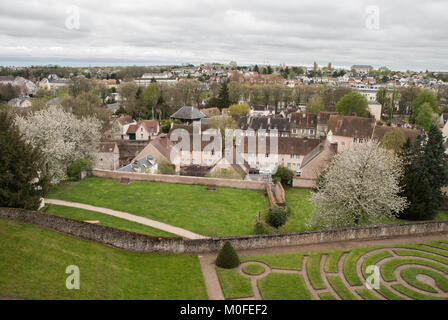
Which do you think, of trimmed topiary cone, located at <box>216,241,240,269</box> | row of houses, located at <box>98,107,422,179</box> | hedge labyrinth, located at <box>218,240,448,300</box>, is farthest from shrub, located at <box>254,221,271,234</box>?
row of houses, located at <box>98,107,422,179</box>

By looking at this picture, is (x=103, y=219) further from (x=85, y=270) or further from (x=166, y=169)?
Result: (x=166, y=169)

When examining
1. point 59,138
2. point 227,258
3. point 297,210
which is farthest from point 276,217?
point 59,138

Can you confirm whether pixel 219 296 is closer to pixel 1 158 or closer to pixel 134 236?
pixel 134 236

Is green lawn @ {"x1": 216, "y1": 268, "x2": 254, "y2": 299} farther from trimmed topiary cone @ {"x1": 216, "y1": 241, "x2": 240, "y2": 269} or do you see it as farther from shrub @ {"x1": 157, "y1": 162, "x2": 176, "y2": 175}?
shrub @ {"x1": 157, "y1": 162, "x2": 176, "y2": 175}

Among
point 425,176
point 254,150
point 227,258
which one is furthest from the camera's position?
point 254,150
